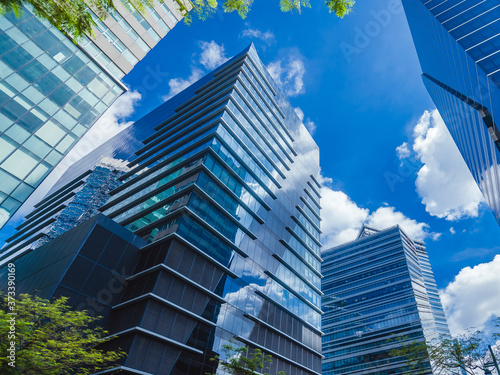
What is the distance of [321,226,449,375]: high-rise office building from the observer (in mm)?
89688

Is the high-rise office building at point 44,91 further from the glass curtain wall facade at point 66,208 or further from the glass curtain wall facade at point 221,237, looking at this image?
the glass curtain wall facade at point 66,208

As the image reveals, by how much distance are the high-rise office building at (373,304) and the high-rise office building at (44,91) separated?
8768cm

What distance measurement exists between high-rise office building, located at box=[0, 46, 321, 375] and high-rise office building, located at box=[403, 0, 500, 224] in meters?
24.5

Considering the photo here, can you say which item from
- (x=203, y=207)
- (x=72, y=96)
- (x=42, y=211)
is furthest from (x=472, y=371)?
(x=42, y=211)

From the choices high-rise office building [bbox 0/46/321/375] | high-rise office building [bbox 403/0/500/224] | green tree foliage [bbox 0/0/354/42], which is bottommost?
green tree foliage [bbox 0/0/354/42]

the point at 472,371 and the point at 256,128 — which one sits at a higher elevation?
the point at 256,128

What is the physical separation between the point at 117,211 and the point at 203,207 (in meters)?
13.5

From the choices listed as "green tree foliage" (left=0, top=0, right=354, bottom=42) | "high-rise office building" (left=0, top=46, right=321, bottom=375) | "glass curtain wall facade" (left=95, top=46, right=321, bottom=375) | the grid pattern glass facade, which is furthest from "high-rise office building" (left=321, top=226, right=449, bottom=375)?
"green tree foliage" (left=0, top=0, right=354, bottom=42)

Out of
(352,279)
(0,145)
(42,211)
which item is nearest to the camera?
(0,145)

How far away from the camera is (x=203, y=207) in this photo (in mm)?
28234

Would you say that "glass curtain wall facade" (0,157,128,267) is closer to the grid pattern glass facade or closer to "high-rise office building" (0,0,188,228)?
"high-rise office building" (0,0,188,228)

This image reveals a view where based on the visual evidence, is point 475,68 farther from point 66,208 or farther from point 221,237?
point 66,208

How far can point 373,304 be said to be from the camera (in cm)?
10244

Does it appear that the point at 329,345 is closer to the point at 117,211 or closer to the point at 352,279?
the point at 352,279
